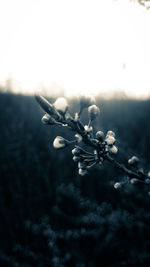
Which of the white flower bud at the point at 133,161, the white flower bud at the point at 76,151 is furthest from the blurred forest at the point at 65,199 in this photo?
the white flower bud at the point at 76,151

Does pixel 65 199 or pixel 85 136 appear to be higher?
pixel 85 136

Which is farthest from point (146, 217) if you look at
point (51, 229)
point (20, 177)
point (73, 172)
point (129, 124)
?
point (129, 124)

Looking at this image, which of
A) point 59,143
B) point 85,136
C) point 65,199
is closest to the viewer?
point 85,136

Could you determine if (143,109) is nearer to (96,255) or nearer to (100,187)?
(100,187)

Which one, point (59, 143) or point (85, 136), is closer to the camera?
point (85, 136)

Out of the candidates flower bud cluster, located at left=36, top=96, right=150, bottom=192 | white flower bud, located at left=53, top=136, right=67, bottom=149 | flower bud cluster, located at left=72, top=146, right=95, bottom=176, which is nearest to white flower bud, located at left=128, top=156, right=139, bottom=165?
flower bud cluster, located at left=36, top=96, right=150, bottom=192

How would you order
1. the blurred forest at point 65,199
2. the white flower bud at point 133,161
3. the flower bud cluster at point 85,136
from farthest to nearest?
1. the blurred forest at point 65,199
2. the white flower bud at point 133,161
3. the flower bud cluster at point 85,136

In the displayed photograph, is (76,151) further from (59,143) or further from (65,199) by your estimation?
(65,199)

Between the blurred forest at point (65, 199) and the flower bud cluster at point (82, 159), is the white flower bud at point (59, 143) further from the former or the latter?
the blurred forest at point (65, 199)

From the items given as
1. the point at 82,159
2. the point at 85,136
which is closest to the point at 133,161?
the point at 82,159

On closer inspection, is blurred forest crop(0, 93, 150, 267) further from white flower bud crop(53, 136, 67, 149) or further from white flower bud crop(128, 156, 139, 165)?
white flower bud crop(53, 136, 67, 149)
